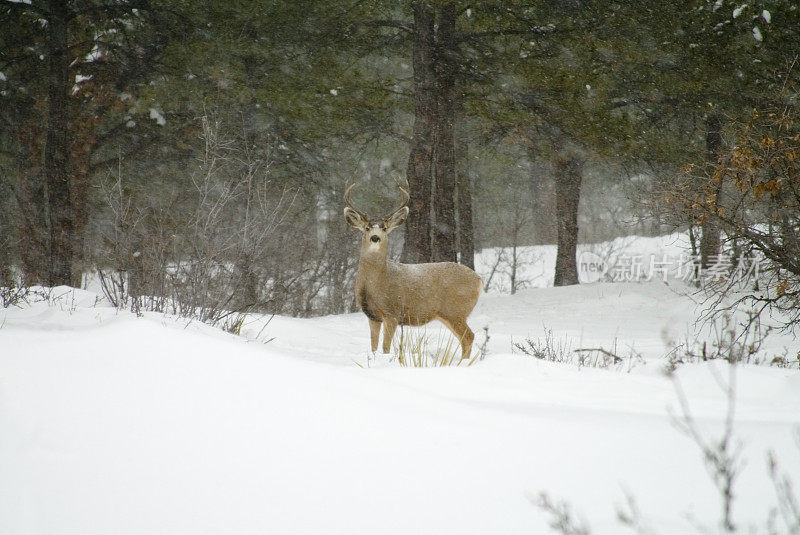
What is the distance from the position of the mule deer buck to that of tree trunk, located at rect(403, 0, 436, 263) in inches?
174

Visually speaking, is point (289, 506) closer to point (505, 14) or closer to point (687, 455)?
point (687, 455)

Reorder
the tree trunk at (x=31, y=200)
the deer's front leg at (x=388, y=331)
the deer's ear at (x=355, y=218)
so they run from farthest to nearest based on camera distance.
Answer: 1. the tree trunk at (x=31, y=200)
2. the deer's ear at (x=355, y=218)
3. the deer's front leg at (x=388, y=331)

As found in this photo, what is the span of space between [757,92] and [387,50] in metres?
6.57

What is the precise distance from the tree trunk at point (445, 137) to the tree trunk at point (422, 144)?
0.24 meters

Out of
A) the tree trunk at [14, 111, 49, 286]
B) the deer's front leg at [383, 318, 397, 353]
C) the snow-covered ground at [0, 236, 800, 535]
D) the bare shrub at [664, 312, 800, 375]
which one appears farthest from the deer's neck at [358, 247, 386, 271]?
the tree trunk at [14, 111, 49, 286]

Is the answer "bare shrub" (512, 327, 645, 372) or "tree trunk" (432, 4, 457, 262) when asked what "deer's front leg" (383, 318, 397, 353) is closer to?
"bare shrub" (512, 327, 645, 372)

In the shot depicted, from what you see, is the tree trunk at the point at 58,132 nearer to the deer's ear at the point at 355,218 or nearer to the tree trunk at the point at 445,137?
the tree trunk at the point at 445,137

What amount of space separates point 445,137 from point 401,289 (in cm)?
584

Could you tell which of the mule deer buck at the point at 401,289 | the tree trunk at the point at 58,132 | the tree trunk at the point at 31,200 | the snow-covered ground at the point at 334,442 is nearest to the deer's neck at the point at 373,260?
the mule deer buck at the point at 401,289

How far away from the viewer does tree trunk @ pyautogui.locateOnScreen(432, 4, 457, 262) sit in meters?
11.8

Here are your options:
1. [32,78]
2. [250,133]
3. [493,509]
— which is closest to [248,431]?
[493,509]

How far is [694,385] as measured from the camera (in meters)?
3.55

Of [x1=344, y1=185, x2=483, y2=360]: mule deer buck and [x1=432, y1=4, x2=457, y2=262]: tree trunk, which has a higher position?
[x1=432, y1=4, x2=457, y2=262]: tree trunk

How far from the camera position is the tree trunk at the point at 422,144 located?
37.7ft
